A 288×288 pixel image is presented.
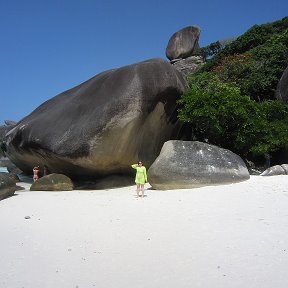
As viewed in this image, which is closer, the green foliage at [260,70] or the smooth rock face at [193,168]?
the smooth rock face at [193,168]

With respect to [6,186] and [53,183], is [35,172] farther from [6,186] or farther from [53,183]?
[6,186]

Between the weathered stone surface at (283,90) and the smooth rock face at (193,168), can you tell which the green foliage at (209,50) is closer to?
the weathered stone surface at (283,90)

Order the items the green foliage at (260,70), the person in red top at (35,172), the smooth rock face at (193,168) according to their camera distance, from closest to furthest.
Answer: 1. the smooth rock face at (193,168)
2. the person in red top at (35,172)
3. the green foliage at (260,70)

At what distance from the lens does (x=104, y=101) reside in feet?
40.0

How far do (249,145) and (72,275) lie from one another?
10096mm

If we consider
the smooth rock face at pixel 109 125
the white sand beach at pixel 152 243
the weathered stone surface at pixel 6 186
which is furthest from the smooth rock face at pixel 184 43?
the white sand beach at pixel 152 243

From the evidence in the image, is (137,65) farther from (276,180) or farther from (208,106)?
(276,180)

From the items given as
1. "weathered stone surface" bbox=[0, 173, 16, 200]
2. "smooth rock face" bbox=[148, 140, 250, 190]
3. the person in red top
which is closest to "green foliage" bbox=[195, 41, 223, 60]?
the person in red top

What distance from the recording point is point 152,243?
5.09 metres

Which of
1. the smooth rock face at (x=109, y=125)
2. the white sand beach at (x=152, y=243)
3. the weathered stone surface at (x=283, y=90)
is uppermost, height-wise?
the weathered stone surface at (x=283, y=90)

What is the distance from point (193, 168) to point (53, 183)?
14.7 ft

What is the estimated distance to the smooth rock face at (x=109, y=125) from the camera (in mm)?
11766

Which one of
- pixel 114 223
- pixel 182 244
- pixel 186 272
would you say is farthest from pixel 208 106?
pixel 186 272

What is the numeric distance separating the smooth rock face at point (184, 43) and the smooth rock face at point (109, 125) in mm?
29894
